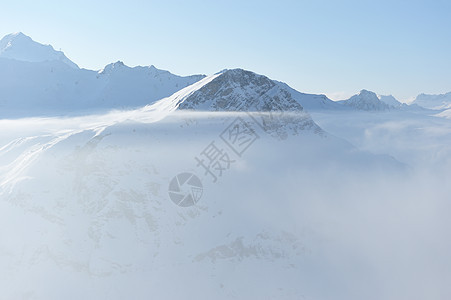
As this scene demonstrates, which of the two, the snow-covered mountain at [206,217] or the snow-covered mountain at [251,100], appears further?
the snow-covered mountain at [251,100]

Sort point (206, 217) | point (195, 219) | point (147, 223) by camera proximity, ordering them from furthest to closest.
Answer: point (206, 217), point (195, 219), point (147, 223)

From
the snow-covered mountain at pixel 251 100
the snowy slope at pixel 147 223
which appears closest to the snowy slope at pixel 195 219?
the snowy slope at pixel 147 223

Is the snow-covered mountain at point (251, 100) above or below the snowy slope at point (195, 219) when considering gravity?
above

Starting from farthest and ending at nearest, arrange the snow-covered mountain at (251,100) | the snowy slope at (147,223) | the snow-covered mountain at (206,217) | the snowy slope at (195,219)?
1. the snow-covered mountain at (251,100)
2. the snow-covered mountain at (206,217)
3. the snowy slope at (195,219)
4. the snowy slope at (147,223)

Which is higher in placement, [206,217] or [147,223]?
[206,217]

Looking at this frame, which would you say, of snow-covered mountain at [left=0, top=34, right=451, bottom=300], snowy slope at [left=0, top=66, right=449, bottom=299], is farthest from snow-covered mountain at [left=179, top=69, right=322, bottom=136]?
snowy slope at [left=0, top=66, right=449, bottom=299]

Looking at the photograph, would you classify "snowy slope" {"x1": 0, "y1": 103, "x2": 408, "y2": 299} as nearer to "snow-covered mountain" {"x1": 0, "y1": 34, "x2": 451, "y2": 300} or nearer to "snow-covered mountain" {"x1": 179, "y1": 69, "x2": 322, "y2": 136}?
"snow-covered mountain" {"x1": 0, "y1": 34, "x2": 451, "y2": 300}

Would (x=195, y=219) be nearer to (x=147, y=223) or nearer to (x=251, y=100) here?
(x=147, y=223)

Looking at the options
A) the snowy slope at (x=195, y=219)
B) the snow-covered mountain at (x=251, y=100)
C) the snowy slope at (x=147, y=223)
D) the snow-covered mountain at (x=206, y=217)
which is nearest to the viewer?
the snowy slope at (x=147, y=223)

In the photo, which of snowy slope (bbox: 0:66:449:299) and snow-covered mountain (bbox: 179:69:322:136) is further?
snow-covered mountain (bbox: 179:69:322:136)

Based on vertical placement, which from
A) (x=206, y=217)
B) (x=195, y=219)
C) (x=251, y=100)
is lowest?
(x=195, y=219)

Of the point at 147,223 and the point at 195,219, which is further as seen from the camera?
the point at 195,219

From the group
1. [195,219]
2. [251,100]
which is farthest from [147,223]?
[251,100]

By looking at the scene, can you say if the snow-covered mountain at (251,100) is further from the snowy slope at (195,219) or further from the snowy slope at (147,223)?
the snowy slope at (147,223)
